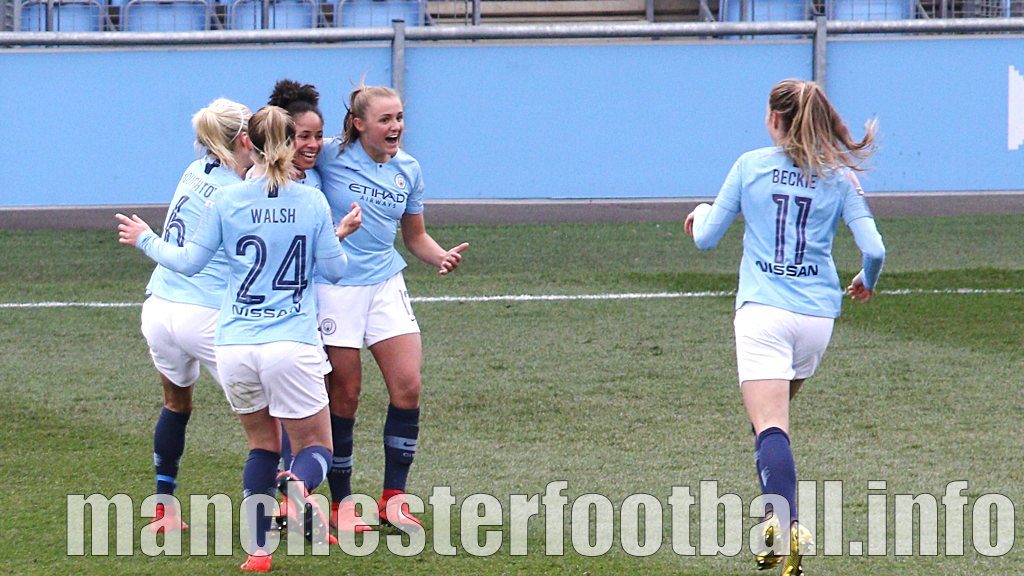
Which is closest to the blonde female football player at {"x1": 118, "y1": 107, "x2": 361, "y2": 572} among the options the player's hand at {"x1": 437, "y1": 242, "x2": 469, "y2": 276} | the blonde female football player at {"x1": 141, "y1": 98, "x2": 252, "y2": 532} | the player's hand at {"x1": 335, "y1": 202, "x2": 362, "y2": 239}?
the player's hand at {"x1": 335, "y1": 202, "x2": 362, "y2": 239}

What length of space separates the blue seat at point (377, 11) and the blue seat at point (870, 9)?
456cm

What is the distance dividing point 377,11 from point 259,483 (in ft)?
37.0

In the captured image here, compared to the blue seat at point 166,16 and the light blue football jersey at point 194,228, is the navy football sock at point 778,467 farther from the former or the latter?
the blue seat at point 166,16

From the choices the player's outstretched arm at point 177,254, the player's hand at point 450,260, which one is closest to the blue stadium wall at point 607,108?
the player's hand at point 450,260

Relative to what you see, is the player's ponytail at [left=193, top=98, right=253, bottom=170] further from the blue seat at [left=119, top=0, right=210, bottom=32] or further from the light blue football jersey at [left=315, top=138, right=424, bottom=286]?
the blue seat at [left=119, top=0, right=210, bottom=32]

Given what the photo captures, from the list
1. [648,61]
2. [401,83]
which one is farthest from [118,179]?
[648,61]

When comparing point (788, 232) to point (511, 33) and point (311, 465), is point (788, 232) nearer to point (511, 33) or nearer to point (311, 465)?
point (311, 465)

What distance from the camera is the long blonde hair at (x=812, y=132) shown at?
4266mm

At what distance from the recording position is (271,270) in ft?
13.9

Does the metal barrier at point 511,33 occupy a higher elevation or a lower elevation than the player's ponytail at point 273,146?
higher

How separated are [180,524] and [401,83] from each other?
7.64 m

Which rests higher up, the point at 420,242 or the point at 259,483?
the point at 420,242

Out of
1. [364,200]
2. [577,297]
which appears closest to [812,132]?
[364,200]

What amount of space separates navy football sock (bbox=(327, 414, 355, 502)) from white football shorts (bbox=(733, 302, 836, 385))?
1530 mm
